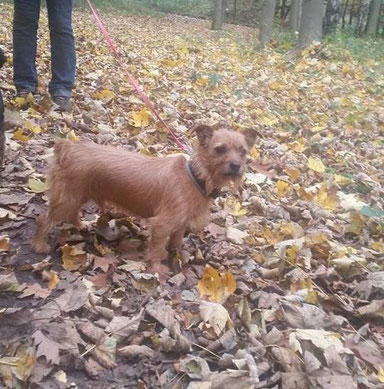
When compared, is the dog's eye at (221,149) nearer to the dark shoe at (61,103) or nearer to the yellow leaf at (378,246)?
the yellow leaf at (378,246)

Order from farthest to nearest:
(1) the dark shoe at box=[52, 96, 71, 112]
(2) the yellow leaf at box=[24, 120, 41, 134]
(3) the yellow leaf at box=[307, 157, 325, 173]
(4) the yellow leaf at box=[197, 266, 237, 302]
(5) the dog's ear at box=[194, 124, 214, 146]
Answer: (1) the dark shoe at box=[52, 96, 71, 112] → (3) the yellow leaf at box=[307, 157, 325, 173] → (2) the yellow leaf at box=[24, 120, 41, 134] → (5) the dog's ear at box=[194, 124, 214, 146] → (4) the yellow leaf at box=[197, 266, 237, 302]

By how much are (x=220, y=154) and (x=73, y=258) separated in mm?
1363

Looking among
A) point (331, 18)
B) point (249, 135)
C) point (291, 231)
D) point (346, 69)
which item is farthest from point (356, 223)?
point (331, 18)

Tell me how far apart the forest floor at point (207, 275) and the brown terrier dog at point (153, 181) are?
0.29m

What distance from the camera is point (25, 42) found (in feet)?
19.8

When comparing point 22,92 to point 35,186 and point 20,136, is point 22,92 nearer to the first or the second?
point 20,136

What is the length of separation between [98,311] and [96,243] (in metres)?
0.89

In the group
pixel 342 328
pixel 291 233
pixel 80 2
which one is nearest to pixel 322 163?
pixel 291 233

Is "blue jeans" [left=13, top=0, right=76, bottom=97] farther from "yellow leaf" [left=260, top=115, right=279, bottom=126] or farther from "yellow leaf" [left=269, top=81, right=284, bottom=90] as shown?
"yellow leaf" [left=269, top=81, right=284, bottom=90]

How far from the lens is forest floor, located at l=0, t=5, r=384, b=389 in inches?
105

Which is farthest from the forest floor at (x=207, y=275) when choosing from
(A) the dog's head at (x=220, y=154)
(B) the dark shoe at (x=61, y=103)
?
(A) the dog's head at (x=220, y=154)

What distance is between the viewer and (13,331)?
272 cm

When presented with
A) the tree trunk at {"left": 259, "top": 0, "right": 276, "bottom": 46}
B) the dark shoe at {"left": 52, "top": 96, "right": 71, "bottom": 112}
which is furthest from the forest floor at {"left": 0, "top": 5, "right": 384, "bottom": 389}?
the tree trunk at {"left": 259, "top": 0, "right": 276, "bottom": 46}

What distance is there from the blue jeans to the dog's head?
3103mm
